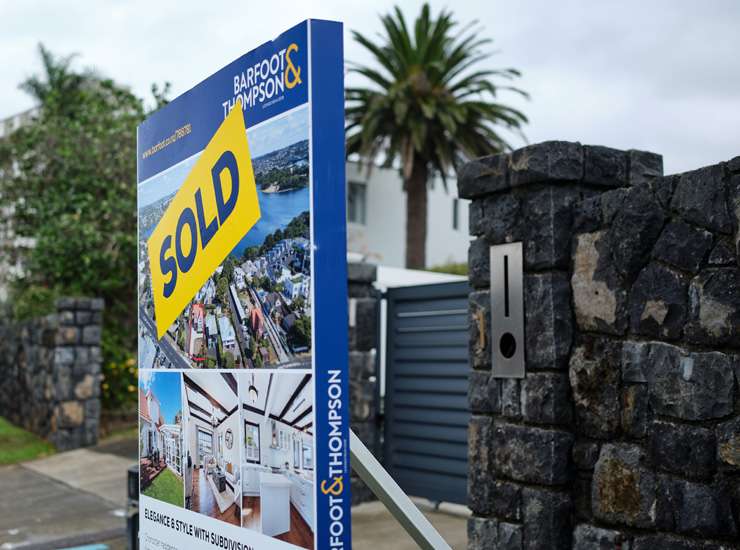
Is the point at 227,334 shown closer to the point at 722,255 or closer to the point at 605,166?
the point at 722,255

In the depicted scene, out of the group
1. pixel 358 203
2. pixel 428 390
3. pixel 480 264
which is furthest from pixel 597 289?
pixel 358 203

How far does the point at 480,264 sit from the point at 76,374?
10530 mm

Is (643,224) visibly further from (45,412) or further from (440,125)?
(440,125)

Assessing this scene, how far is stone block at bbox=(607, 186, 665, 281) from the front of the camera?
13.4 feet

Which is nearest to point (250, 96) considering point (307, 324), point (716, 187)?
point (307, 324)

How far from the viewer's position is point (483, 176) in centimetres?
498

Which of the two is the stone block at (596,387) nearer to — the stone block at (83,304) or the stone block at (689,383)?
the stone block at (689,383)

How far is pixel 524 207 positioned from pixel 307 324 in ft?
7.33

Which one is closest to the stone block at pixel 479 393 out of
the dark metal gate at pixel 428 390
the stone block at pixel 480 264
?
the stone block at pixel 480 264

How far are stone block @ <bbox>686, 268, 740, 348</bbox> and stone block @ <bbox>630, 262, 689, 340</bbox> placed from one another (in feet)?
0.17

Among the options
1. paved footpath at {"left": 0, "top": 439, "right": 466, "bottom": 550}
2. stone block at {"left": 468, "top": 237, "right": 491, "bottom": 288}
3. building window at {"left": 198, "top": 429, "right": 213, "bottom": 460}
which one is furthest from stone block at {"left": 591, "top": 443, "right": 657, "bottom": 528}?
paved footpath at {"left": 0, "top": 439, "right": 466, "bottom": 550}

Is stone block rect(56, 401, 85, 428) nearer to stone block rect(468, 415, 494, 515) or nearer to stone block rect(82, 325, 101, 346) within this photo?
stone block rect(82, 325, 101, 346)

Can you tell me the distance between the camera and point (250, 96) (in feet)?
10.2

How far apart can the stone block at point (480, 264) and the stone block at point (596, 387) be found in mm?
697
